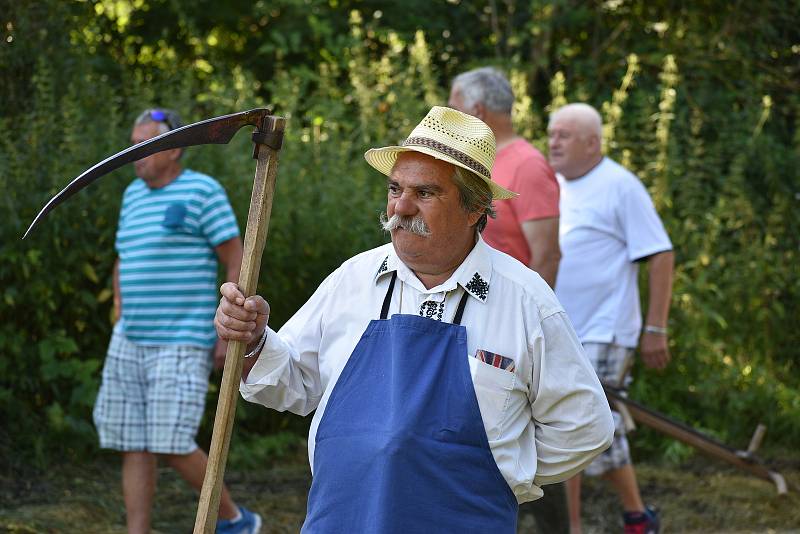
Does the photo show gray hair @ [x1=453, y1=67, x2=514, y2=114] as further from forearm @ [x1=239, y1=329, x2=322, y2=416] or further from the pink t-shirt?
forearm @ [x1=239, y1=329, x2=322, y2=416]

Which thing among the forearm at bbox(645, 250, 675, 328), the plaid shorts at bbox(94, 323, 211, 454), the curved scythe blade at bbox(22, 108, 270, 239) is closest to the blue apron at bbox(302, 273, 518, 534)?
the curved scythe blade at bbox(22, 108, 270, 239)

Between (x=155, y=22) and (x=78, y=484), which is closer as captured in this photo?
(x=78, y=484)

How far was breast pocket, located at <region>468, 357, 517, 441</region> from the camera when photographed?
9.55 ft

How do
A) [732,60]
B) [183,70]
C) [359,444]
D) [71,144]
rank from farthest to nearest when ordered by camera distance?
[732,60] < [183,70] < [71,144] < [359,444]

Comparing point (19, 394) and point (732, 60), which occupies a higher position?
point (732, 60)

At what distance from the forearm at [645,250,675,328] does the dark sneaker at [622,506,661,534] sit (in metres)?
0.91

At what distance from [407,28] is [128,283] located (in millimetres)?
6160

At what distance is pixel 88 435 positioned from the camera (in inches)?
259

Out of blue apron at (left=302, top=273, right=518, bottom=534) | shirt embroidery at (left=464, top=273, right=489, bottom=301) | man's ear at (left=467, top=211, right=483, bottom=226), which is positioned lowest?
blue apron at (left=302, top=273, right=518, bottom=534)

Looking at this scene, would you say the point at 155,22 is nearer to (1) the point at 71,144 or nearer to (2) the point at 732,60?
(1) the point at 71,144

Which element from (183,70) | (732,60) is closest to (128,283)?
(183,70)

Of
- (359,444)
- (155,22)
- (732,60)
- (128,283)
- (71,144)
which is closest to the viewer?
(359,444)

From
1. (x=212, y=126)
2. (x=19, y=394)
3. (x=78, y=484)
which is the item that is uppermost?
(x=212, y=126)

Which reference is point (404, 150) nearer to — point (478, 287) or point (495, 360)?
point (478, 287)
